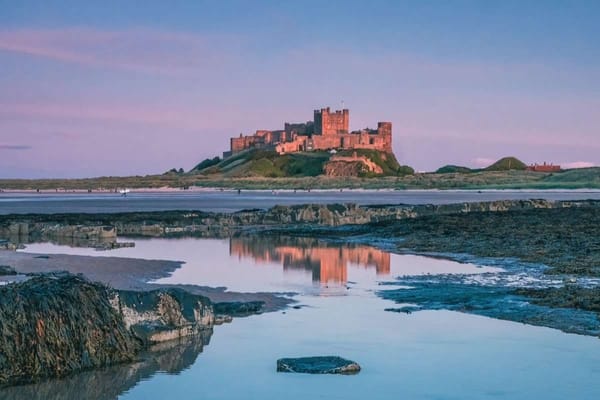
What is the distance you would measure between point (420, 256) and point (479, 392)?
11.4 m

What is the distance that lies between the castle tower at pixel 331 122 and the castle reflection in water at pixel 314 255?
132691mm

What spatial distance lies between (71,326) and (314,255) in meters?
10.5

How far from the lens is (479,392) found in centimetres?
656

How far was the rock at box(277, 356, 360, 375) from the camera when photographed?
7141mm

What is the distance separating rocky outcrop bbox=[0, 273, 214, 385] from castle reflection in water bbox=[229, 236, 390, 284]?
502cm

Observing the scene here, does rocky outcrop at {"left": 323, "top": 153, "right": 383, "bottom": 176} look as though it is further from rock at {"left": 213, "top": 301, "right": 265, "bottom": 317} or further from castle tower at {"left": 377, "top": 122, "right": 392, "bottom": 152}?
rock at {"left": 213, "top": 301, "right": 265, "bottom": 317}

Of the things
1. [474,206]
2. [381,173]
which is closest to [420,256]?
[474,206]

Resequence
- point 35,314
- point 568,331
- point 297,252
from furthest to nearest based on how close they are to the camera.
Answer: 1. point 297,252
2. point 568,331
3. point 35,314

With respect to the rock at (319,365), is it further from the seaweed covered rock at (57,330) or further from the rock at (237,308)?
the rock at (237,308)

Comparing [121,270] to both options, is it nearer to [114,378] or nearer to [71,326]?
[71,326]

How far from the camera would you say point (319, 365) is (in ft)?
23.8

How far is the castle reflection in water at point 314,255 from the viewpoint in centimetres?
1476

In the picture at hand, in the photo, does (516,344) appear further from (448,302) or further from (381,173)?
(381,173)

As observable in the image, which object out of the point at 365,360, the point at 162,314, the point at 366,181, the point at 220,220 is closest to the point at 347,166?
the point at 366,181
